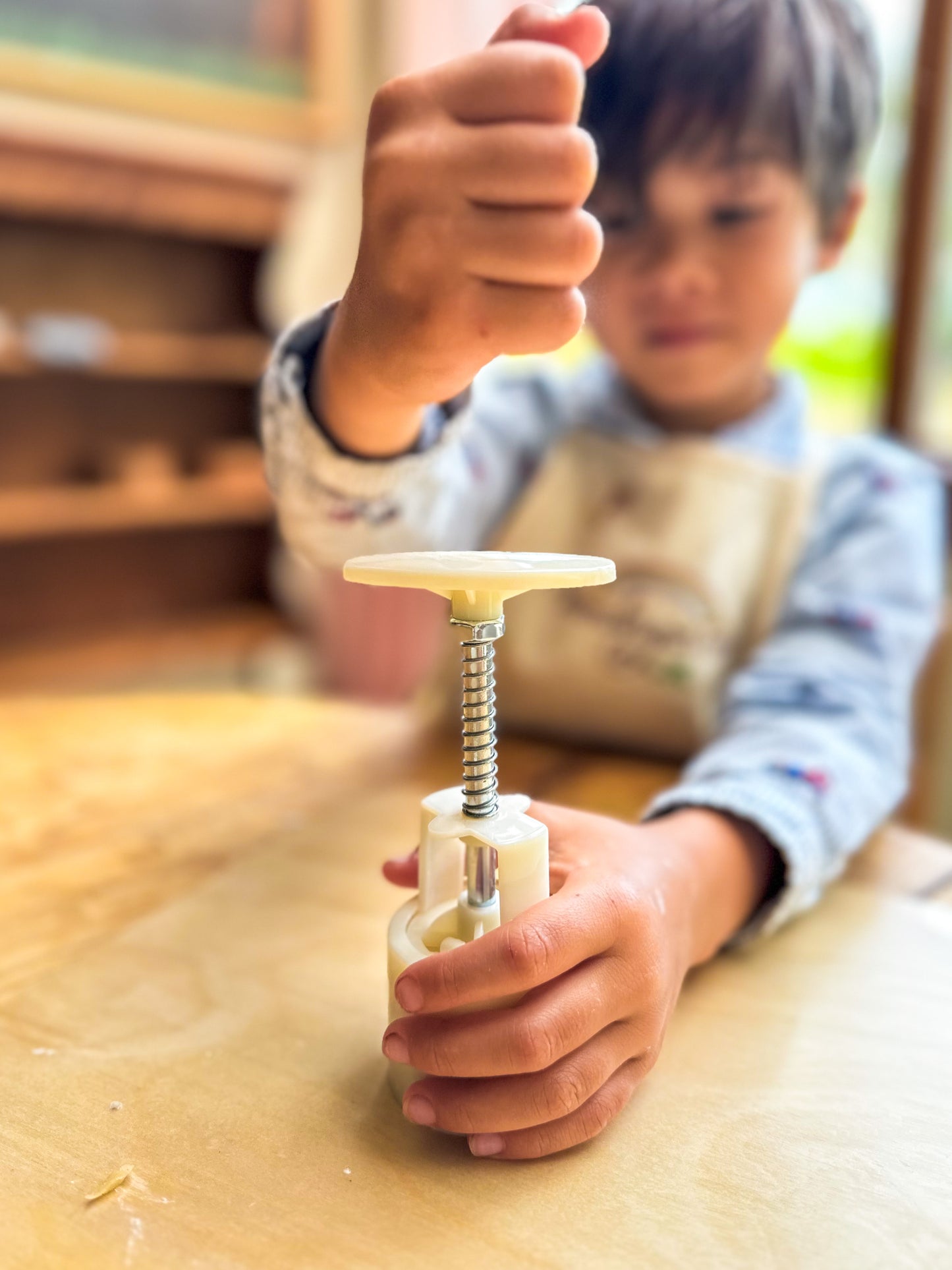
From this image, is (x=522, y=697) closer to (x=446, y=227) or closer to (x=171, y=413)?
(x=446, y=227)

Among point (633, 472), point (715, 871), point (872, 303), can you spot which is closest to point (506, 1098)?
point (715, 871)

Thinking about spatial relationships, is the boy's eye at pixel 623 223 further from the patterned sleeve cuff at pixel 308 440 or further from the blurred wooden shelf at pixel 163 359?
the blurred wooden shelf at pixel 163 359

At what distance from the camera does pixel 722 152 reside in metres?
0.53

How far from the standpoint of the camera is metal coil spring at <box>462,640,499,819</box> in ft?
0.98

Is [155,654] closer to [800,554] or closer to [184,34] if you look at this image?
[184,34]

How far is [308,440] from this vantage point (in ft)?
1.71

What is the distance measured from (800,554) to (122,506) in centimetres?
123

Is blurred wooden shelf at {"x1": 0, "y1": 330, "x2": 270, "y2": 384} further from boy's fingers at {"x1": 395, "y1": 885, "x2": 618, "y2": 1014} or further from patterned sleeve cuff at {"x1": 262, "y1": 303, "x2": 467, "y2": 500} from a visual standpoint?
boy's fingers at {"x1": 395, "y1": 885, "x2": 618, "y2": 1014}

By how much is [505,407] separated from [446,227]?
0.45 meters

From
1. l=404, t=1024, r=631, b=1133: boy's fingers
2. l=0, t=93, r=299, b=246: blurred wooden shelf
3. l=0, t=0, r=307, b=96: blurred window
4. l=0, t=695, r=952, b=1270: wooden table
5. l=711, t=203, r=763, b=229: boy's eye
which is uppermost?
l=0, t=0, r=307, b=96: blurred window

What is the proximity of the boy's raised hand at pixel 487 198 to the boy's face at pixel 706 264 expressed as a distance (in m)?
0.12

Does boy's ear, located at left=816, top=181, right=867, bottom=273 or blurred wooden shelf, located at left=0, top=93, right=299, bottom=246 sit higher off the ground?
blurred wooden shelf, located at left=0, top=93, right=299, bottom=246

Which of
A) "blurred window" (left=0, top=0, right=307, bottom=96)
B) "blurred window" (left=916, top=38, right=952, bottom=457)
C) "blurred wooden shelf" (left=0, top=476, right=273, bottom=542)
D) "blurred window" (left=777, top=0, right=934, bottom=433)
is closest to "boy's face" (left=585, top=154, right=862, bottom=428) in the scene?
"blurred window" (left=777, top=0, right=934, bottom=433)

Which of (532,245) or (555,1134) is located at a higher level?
(532,245)
